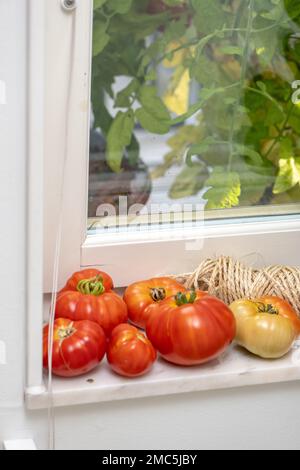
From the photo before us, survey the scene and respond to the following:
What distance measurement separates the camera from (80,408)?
4.51ft

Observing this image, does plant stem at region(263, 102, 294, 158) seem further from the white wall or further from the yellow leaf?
the white wall

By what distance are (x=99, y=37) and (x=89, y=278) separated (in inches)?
15.7

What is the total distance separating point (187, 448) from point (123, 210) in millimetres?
427

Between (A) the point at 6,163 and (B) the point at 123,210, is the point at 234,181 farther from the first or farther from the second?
(A) the point at 6,163

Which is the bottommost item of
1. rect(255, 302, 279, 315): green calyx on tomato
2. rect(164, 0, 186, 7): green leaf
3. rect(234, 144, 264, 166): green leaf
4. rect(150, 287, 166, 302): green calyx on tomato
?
rect(255, 302, 279, 315): green calyx on tomato

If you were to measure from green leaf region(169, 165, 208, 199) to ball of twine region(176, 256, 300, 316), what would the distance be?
13 cm

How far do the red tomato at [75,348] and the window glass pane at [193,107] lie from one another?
0.78ft

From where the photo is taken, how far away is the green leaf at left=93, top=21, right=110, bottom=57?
1.41m

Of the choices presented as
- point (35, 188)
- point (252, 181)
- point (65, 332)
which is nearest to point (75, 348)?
point (65, 332)

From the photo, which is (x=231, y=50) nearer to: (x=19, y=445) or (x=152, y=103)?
(x=152, y=103)

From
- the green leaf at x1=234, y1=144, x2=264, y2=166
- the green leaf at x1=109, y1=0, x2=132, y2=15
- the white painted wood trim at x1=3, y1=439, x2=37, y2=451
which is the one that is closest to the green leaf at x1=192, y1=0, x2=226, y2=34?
the green leaf at x1=109, y1=0, x2=132, y2=15

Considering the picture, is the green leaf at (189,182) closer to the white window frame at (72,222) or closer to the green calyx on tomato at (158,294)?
the white window frame at (72,222)

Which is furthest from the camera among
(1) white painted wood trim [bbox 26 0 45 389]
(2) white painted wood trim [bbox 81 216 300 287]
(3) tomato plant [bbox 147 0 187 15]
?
(2) white painted wood trim [bbox 81 216 300 287]

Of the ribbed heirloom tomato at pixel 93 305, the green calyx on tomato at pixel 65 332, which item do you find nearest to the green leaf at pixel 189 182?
the ribbed heirloom tomato at pixel 93 305
